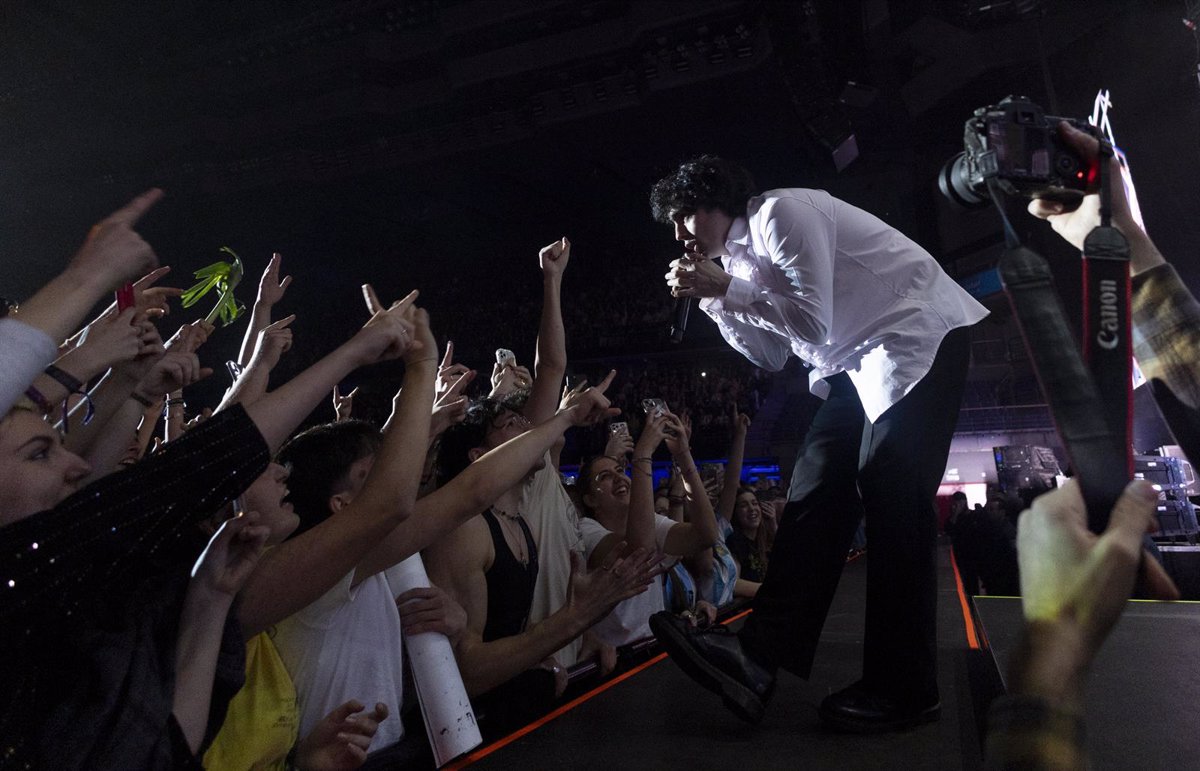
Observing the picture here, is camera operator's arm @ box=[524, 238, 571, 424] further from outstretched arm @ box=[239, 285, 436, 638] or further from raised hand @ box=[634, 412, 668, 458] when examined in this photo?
outstretched arm @ box=[239, 285, 436, 638]

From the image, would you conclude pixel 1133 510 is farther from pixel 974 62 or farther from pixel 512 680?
pixel 974 62

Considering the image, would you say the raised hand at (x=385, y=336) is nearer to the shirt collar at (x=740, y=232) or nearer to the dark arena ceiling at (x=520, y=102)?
the shirt collar at (x=740, y=232)

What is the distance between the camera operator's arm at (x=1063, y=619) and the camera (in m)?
0.59

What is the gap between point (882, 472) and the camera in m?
1.56

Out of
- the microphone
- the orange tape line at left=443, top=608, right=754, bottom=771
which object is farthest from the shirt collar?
the orange tape line at left=443, top=608, right=754, bottom=771

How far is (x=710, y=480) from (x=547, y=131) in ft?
21.0

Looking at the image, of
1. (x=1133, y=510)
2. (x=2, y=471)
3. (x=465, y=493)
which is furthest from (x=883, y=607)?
(x=2, y=471)

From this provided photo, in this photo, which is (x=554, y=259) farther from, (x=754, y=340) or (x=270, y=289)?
(x=270, y=289)

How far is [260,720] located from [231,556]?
0.38 metres

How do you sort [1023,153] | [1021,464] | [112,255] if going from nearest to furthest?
[1023,153], [112,255], [1021,464]

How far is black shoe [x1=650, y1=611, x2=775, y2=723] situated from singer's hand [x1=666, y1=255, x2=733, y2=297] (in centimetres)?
70

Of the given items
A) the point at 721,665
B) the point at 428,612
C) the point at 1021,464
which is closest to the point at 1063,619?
the point at 721,665

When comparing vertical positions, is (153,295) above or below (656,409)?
above

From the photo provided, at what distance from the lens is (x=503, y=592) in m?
1.96
